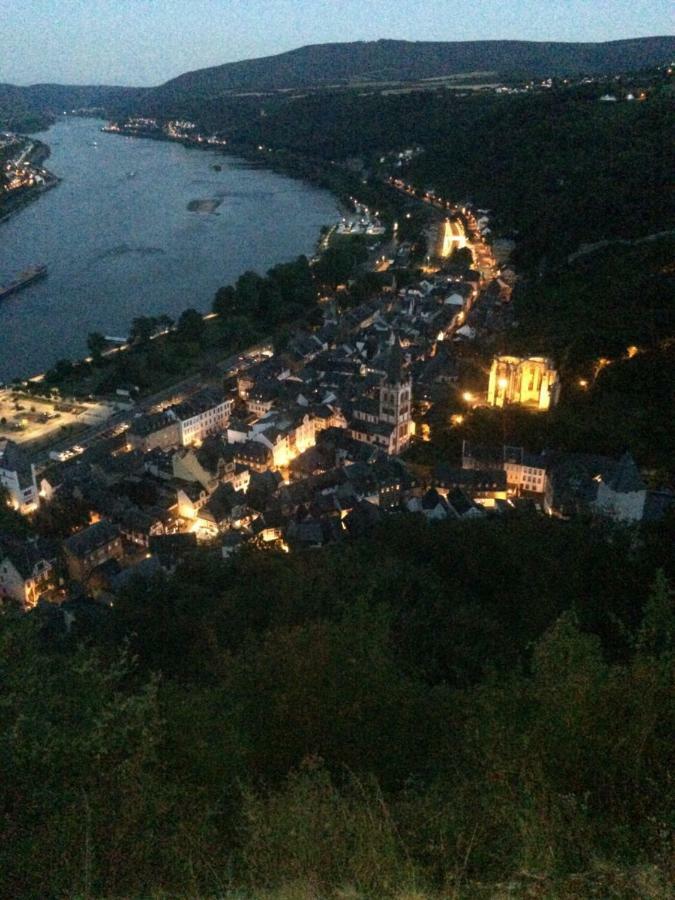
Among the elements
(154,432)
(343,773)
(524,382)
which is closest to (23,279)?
(154,432)

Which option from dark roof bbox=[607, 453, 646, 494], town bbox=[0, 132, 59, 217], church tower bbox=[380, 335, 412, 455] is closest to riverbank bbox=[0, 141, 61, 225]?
town bbox=[0, 132, 59, 217]

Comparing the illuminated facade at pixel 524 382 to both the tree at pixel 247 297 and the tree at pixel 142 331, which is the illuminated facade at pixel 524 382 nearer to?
the tree at pixel 142 331

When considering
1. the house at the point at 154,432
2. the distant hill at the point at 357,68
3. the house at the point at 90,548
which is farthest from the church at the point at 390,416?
the distant hill at the point at 357,68

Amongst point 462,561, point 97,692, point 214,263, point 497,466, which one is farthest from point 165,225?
point 97,692

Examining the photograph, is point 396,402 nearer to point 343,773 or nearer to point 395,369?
point 395,369

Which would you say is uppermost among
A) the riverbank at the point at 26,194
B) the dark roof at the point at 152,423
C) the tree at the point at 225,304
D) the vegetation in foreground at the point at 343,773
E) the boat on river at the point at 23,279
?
the riverbank at the point at 26,194
